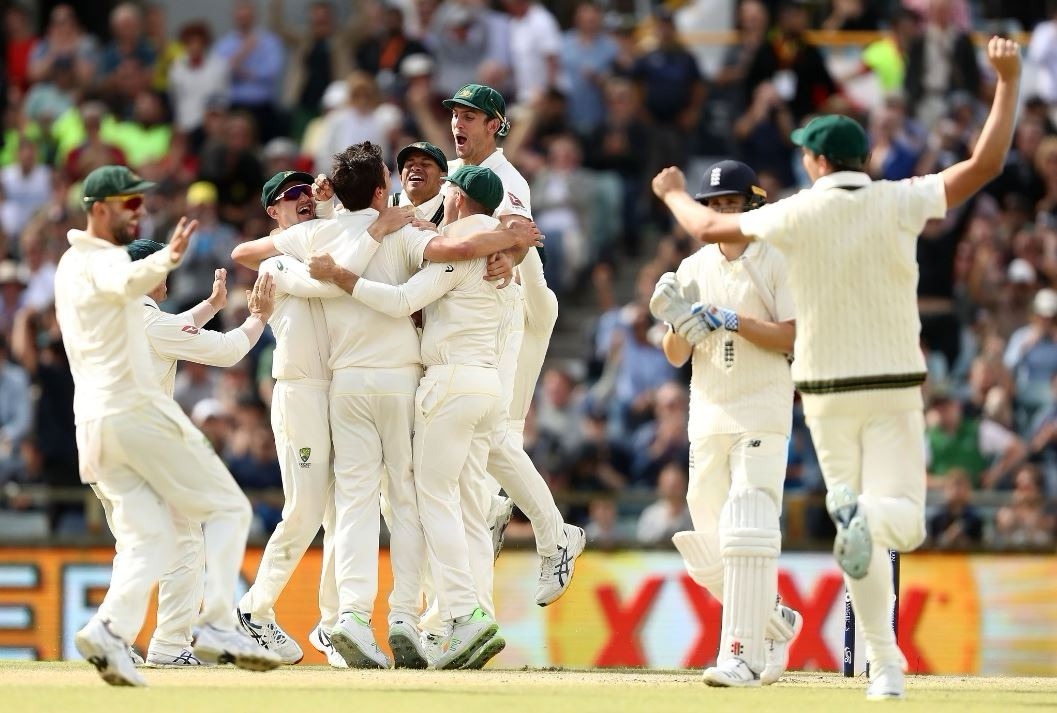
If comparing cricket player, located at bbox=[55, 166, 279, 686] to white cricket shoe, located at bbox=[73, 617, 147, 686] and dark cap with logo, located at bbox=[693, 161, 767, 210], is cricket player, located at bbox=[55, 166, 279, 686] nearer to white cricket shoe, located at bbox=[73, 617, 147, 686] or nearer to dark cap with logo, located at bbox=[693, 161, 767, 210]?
white cricket shoe, located at bbox=[73, 617, 147, 686]

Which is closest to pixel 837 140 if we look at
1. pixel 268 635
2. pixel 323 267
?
pixel 323 267

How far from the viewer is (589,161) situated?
18.7 metres

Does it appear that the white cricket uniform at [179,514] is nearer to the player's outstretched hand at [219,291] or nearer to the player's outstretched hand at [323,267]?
the player's outstretched hand at [219,291]

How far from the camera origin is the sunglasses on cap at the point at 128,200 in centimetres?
904

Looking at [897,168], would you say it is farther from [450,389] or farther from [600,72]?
[450,389]

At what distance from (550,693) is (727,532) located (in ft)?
4.02

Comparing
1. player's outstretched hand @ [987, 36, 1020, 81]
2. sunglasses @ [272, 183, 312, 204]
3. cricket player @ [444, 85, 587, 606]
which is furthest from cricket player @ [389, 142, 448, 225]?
player's outstretched hand @ [987, 36, 1020, 81]

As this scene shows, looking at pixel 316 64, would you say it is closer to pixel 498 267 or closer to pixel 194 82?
pixel 194 82

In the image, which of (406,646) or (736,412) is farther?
(406,646)

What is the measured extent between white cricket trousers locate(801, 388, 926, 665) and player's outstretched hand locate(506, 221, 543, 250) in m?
2.07

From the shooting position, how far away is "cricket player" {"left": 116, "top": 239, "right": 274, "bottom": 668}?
10.2 meters

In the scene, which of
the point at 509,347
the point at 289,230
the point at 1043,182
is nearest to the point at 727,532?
the point at 509,347

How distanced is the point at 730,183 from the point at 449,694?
293 cm

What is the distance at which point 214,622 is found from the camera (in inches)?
352
